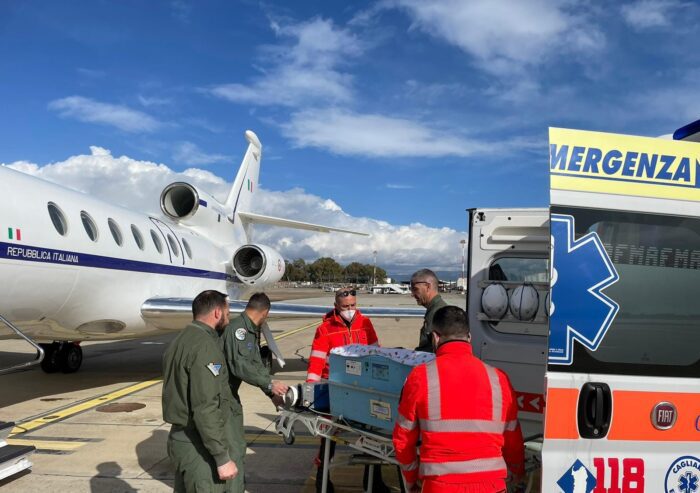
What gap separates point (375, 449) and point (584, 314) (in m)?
1.61

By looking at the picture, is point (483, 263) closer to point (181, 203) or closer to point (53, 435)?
point (53, 435)

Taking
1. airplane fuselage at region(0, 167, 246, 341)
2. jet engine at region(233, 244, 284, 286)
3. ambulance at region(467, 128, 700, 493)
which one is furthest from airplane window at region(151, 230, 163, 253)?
ambulance at region(467, 128, 700, 493)

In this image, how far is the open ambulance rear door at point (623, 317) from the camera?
114 inches

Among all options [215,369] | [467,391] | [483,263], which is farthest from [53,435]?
[467,391]

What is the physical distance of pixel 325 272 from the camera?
160750mm

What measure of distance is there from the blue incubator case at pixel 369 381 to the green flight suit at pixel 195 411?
0.94 m

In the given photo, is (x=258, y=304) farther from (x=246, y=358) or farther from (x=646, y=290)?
(x=646, y=290)

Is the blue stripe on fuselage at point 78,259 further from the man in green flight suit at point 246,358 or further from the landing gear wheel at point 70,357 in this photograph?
the man in green flight suit at point 246,358

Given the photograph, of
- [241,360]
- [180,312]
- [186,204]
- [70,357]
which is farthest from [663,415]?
[186,204]

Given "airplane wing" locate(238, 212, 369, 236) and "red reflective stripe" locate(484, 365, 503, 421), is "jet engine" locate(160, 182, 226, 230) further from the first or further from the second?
"red reflective stripe" locate(484, 365, 503, 421)

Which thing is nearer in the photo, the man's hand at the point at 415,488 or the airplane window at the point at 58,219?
the man's hand at the point at 415,488

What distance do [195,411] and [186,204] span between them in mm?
11132

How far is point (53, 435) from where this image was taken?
6871 mm

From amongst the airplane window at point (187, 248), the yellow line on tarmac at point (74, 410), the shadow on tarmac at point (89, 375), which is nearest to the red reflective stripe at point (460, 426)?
the yellow line on tarmac at point (74, 410)
